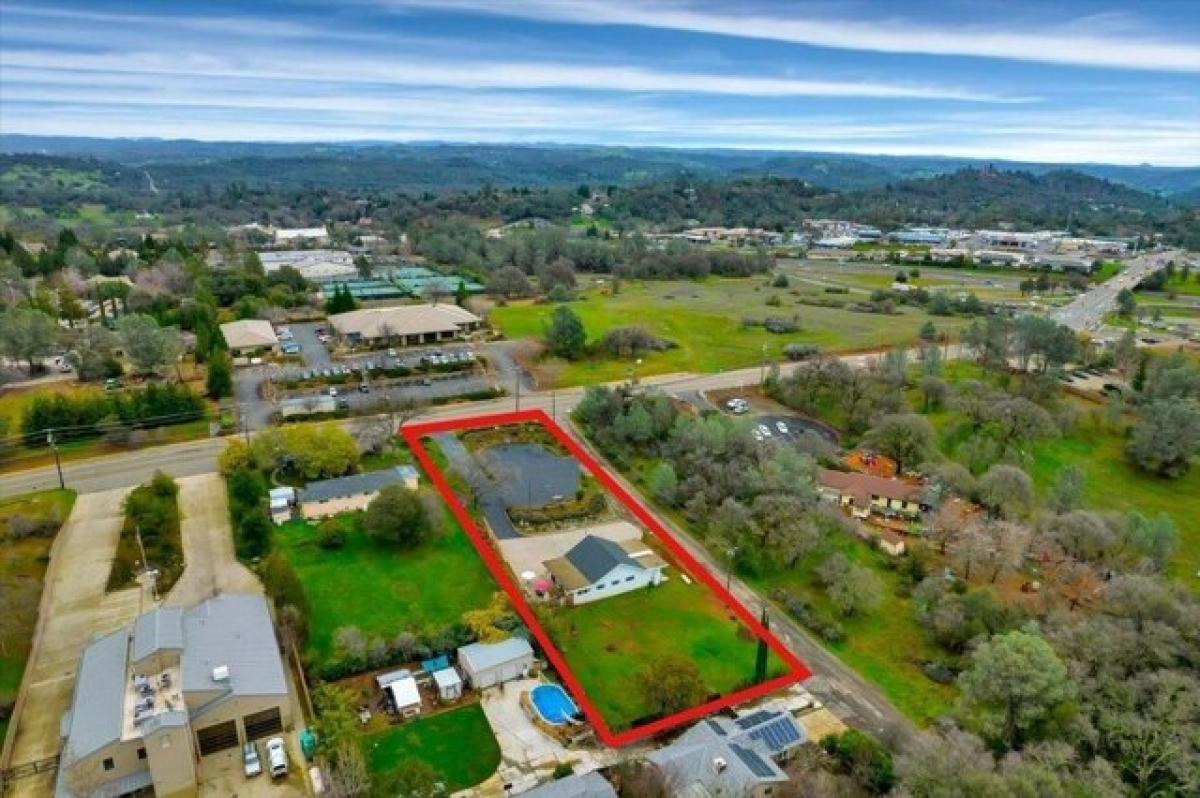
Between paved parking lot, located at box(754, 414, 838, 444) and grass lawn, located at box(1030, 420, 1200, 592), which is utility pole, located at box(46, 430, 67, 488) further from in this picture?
grass lawn, located at box(1030, 420, 1200, 592)

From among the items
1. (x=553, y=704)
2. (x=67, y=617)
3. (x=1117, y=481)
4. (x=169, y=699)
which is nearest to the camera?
(x=169, y=699)

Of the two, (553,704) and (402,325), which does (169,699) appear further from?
(402,325)

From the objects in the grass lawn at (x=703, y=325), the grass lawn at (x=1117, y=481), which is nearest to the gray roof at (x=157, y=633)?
the grass lawn at (x=703, y=325)

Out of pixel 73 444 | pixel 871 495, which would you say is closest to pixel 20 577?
pixel 73 444

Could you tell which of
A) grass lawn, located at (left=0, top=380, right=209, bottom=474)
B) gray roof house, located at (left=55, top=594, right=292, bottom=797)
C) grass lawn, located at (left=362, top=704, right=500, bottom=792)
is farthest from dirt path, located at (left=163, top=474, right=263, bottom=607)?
grass lawn, located at (left=362, top=704, right=500, bottom=792)

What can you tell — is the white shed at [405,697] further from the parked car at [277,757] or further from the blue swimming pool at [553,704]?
the blue swimming pool at [553,704]

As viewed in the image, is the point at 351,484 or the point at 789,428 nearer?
the point at 351,484

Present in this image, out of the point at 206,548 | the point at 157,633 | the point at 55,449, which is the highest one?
the point at 157,633
